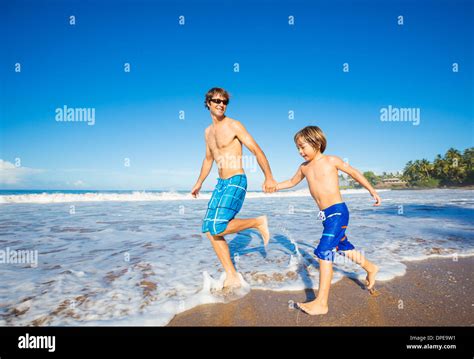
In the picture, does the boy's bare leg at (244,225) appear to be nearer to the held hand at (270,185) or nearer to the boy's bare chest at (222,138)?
the held hand at (270,185)

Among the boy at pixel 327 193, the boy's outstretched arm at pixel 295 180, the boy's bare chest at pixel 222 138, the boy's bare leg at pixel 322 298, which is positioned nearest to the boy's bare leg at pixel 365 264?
the boy at pixel 327 193

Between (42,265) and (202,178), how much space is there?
2.69m

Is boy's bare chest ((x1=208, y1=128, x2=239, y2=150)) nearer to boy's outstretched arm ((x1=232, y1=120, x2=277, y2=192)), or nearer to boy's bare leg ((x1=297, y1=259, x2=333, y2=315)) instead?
boy's outstretched arm ((x1=232, y1=120, x2=277, y2=192))

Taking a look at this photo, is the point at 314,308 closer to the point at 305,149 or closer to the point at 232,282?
the point at 232,282

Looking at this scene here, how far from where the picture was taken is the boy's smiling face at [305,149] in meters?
2.78

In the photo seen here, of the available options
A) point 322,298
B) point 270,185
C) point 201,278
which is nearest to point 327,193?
point 270,185

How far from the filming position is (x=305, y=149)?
9.13 feet

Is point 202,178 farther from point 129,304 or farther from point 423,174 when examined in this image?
point 423,174

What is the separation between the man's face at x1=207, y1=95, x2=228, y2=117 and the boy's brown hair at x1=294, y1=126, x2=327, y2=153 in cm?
102

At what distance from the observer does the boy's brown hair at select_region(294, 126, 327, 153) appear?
2746 millimetres

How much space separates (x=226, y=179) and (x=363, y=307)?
6.22 ft

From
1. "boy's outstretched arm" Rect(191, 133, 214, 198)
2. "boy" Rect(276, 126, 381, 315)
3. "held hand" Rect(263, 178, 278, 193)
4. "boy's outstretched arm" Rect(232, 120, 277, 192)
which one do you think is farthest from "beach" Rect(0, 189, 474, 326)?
"boy's outstretched arm" Rect(232, 120, 277, 192)

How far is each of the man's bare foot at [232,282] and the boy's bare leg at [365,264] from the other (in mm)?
1239
